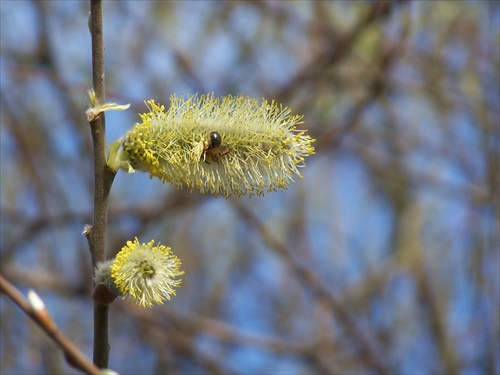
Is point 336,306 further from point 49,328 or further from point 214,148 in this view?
point 49,328

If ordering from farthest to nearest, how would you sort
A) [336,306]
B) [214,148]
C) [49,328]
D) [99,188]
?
[336,306], [214,148], [99,188], [49,328]

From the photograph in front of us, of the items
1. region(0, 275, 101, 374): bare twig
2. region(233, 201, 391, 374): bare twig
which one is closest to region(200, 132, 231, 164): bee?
region(0, 275, 101, 374): bare twig

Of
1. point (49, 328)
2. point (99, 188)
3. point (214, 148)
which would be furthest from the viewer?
point (214, 148)

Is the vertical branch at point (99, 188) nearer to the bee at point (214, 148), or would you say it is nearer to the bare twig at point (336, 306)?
the bee at point (214, 148)

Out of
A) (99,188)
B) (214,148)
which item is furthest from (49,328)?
(214,148)

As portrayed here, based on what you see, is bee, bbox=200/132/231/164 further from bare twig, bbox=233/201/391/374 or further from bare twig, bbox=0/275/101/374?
bare twig, bbox=233/201/391/374

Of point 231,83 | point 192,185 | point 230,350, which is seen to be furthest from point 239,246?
point 192,185
